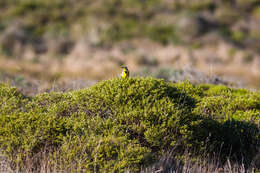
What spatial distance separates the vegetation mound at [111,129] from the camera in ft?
15.5

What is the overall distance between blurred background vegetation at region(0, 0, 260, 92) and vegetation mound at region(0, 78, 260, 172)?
17.7 feet

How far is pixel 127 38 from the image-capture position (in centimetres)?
3312

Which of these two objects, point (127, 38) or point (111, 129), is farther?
point (127, 38)

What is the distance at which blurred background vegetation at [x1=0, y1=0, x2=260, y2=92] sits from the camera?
20547 millimetres

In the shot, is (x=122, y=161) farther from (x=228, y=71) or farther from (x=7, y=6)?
(x=7, y=6)

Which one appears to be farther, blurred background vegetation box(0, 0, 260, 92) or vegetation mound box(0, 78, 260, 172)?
blurred background vegetation box(0, 0, 260, 92)

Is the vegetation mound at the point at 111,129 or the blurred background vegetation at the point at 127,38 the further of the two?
the blurred background vegetation at the point at 127,38

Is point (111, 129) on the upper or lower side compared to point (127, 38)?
lower

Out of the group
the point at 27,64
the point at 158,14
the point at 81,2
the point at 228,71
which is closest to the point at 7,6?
Result: the point at 81,2

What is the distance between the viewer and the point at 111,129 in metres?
5.09

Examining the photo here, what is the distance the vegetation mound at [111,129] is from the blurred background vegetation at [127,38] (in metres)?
5.39

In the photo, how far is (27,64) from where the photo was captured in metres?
21.0

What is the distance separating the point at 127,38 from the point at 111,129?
93.7 feet

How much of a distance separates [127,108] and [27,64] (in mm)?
16972
